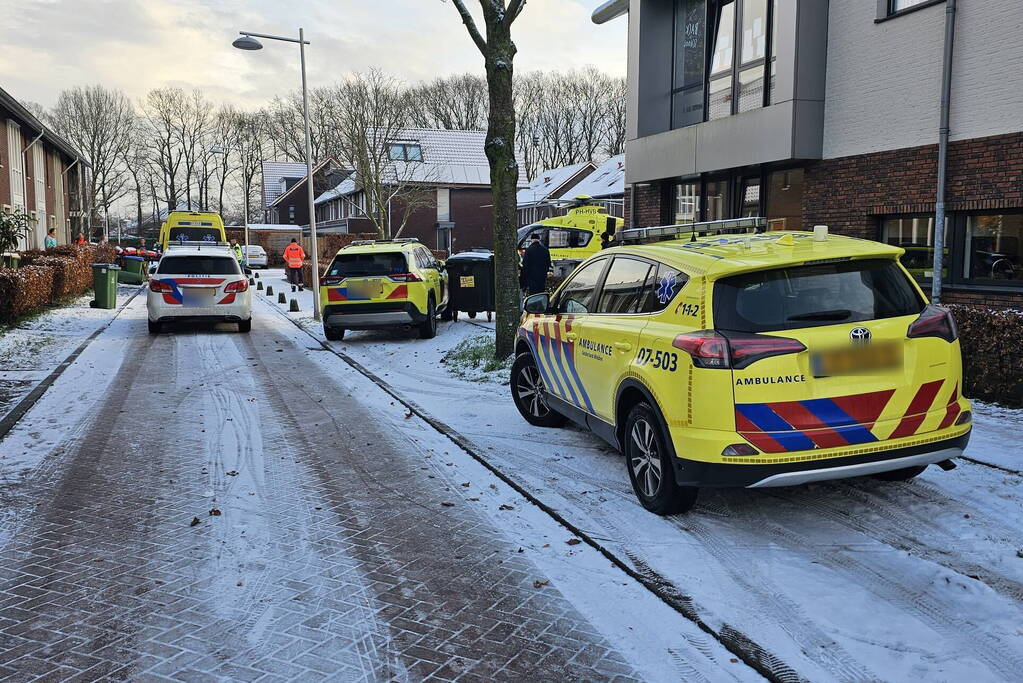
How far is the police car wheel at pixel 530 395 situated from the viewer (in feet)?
25.4

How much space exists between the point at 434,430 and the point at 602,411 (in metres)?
2.31

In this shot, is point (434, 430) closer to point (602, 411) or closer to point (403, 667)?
point (602, 411)

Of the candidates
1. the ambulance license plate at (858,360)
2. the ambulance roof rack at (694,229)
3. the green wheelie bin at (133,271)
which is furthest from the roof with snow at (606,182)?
the ambulance license plate at (858,360)

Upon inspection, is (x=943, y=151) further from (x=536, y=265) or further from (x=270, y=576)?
(x=270, y=576)

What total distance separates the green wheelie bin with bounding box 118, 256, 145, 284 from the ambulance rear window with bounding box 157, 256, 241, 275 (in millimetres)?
15867

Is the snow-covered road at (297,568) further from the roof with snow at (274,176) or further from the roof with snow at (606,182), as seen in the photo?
the roof with snow at (274,176)

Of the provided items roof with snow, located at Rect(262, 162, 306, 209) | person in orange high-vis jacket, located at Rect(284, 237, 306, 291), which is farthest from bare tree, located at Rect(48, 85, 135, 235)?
person in orange high-vis jacket, located at Rect(284, 237, 306, 291)

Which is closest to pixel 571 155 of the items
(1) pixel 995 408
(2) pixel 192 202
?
(2) pixel 192 202

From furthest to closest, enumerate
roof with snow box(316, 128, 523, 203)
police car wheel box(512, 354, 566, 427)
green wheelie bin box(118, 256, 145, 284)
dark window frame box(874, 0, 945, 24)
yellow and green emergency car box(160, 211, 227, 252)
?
1. roof with snow box(316, 128, 523, 203)
2. green wheelie bin box(118, 256, 145, 284)
3. yellow and green emergency car box(160, 211, 227, 252)
4. dark window frame box(874, 0, 945, 24)
5. police car wheel box(512, 354, 566, 427)

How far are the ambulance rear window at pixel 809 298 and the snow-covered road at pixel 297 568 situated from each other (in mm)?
1538

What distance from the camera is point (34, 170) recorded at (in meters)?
37.1

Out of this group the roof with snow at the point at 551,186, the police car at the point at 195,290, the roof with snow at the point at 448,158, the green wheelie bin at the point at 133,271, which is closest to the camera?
the police car at the point at 195,290

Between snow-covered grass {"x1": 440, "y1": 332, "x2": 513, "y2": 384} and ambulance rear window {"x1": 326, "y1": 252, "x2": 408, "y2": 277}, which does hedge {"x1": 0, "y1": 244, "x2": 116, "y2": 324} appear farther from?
snow-covered grass {"x1": 440, "y1": 332, "x2": 513, "y2": 384}

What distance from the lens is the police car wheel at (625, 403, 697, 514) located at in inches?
197
